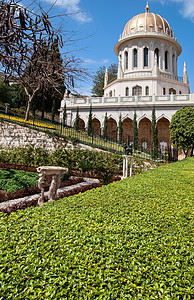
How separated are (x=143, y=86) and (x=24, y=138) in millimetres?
22522

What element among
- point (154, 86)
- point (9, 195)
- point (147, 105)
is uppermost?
point (154, 86)

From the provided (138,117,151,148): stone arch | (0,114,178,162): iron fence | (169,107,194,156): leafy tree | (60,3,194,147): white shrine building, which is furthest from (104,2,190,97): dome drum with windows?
(169,107,194,156): leafy tree

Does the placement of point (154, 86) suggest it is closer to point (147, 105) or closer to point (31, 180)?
point (147, 105)

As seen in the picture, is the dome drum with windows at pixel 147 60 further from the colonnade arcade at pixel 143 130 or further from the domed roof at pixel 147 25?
the colonnade arcade at pixel 143 130

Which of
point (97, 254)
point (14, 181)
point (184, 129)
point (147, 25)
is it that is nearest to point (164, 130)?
point (184, 129)

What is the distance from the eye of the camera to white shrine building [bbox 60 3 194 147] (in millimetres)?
26625

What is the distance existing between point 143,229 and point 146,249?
38 centimetres

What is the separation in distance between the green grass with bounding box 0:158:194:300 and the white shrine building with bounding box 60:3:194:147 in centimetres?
2361

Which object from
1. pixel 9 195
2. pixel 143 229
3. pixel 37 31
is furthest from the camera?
pixel 9 195

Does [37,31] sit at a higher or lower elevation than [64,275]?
higher

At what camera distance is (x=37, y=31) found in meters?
4.03

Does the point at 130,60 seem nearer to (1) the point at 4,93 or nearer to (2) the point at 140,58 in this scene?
(2) the point at 140,58

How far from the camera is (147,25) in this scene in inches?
1323

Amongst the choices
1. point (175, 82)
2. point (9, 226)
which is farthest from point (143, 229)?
point (175, 82)
